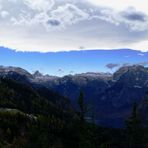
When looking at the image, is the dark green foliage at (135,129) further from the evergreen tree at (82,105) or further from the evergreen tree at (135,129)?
the evergreen tree at (82,105)

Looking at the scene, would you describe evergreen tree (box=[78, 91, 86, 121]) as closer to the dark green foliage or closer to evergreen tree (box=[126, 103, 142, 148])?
the dark green foliage

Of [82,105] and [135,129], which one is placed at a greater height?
[82,105]

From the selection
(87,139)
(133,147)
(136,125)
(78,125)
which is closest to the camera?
(87,139)

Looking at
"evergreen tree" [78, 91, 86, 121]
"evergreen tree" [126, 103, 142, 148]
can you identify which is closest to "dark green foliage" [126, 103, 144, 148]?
"evergreen tree" [126, 103, 142, 148]

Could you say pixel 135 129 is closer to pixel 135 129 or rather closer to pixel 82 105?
pixel 135 129

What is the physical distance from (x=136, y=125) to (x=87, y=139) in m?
29.8

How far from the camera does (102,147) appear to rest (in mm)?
148250

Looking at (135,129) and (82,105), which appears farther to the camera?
(135,129)

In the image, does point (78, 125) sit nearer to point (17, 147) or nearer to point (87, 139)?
point (87, 139)

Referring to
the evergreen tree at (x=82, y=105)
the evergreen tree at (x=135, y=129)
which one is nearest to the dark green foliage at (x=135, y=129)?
the evergreen tree at (x=135, y=129)

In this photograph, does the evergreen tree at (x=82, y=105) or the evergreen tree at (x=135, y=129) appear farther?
the evergreen tree at (x=135, y=129)

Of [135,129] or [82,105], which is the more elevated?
[82,105]

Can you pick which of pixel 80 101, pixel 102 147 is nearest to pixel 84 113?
pixel 80 101

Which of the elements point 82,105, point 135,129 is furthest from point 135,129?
point 82,105
